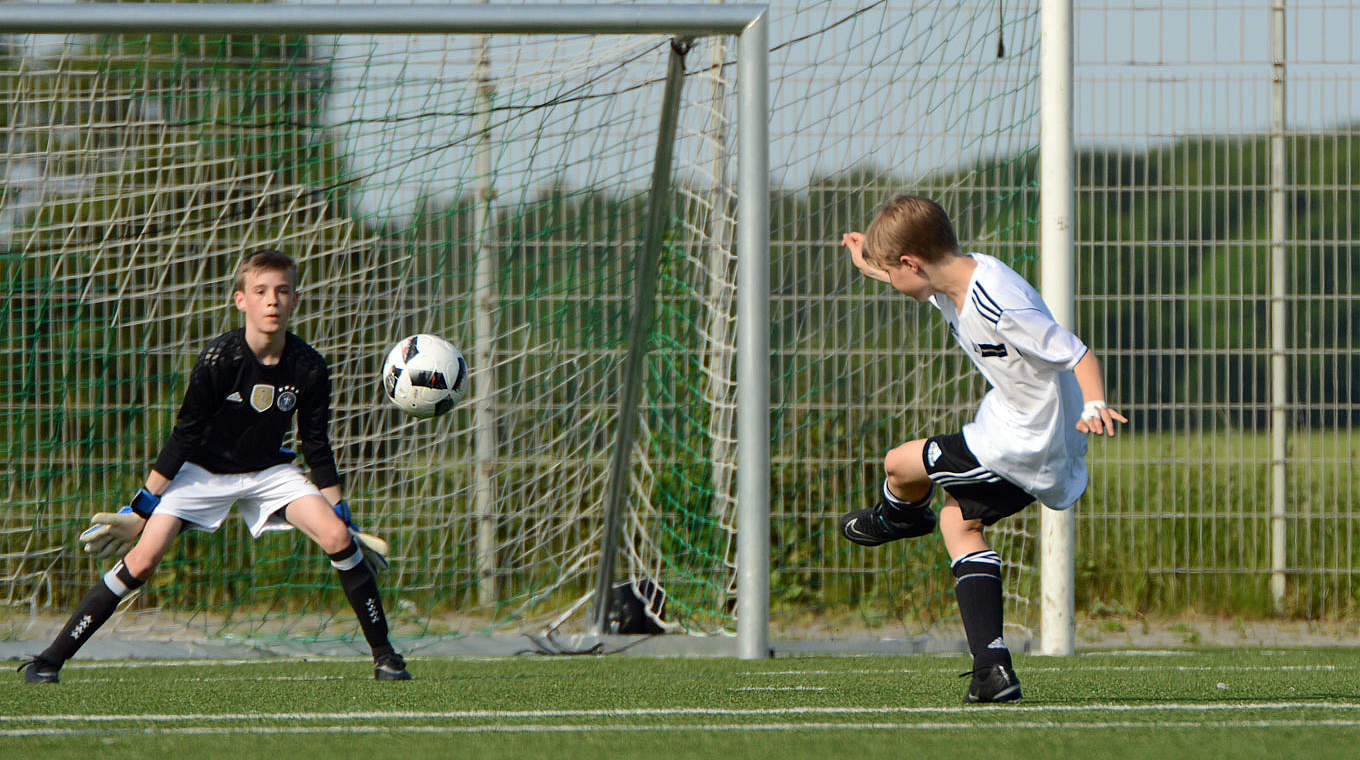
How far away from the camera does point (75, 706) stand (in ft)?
12.6

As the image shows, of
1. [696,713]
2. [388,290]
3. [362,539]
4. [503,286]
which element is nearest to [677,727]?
[696,713]

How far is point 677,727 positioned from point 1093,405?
1.22 meters

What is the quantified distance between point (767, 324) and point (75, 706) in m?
2.60

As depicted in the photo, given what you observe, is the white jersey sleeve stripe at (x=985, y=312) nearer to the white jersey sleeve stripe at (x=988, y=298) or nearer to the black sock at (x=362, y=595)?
the white jersey sleeve stripe at (x=988, y=298)

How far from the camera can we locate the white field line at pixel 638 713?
11.6 feet

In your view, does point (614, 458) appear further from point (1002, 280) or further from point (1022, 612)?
point (1002, 280)

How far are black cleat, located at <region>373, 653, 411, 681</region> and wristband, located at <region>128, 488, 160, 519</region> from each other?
2.89 feet

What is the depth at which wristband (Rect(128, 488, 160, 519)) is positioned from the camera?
4.60 m

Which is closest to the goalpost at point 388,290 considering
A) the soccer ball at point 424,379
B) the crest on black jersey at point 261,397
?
the soccer ball at point 424,379

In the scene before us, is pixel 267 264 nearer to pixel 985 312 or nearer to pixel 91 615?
pixel 91 615

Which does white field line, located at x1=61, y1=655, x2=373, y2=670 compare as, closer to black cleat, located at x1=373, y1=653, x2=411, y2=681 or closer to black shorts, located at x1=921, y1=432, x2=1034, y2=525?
black cleat, located at x1=373, y1=653, x2=411, y2=681

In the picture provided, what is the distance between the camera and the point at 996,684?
361 cm

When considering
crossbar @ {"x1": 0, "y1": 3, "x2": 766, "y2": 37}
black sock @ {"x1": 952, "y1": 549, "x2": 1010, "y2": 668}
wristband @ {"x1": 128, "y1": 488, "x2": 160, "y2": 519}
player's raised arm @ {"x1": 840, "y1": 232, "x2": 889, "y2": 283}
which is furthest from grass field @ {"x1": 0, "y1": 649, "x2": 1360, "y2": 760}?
crossbar @ {"x1": 0, "y1": 3, "x2": 766, "y2": 37}

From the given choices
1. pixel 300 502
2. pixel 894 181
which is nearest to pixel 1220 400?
pixel 894 181
